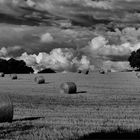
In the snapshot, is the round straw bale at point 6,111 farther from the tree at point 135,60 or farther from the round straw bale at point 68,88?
the tree at point 135,60

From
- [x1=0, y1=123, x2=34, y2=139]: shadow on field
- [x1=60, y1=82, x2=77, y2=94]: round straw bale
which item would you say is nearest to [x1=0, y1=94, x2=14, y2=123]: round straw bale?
[x1=0, y1=123, x2=34, y2=139]: shadow on field

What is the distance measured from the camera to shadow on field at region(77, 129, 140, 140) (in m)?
10.6

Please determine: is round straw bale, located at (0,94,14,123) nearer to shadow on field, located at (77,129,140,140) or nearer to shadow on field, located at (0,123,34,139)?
shadow on field, located at (0,123,34,139)

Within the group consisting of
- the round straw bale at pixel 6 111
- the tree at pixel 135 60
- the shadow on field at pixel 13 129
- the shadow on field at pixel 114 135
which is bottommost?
the shadow on field at pixel 114 135

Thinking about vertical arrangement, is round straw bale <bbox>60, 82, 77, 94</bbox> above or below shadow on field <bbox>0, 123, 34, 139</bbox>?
above

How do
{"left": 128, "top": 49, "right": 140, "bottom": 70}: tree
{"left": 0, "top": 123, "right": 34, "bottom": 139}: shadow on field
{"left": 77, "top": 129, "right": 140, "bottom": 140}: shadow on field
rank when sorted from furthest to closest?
1. {"left": 128, "top": 49, "right": 140, "bottom": 70}: tree
2. {"left": 0, "top": 123, "right": 34, "bottom": 139}: shadow on field
3. {"left": 77, "top": 129, "right": 140, "bottom": 140}: shadow on field

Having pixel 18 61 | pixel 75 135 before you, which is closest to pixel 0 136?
pixel 75 135

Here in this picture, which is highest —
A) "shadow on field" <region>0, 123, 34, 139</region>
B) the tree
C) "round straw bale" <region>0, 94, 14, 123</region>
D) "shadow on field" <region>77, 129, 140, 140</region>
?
the tree

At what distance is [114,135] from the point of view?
10.9m

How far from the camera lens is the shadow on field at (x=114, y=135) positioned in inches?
418

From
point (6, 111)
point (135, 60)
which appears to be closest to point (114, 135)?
point (6, 111)

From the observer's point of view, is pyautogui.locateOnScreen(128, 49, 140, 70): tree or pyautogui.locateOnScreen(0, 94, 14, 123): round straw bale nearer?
pyautogui.locateOnScreen(0, 94, 14, 123): round straw bale

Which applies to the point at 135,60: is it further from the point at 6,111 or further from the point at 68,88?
the point at 6,111

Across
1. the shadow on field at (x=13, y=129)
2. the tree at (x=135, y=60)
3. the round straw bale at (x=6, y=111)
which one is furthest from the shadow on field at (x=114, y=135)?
the tree at (x=135, y=60)
